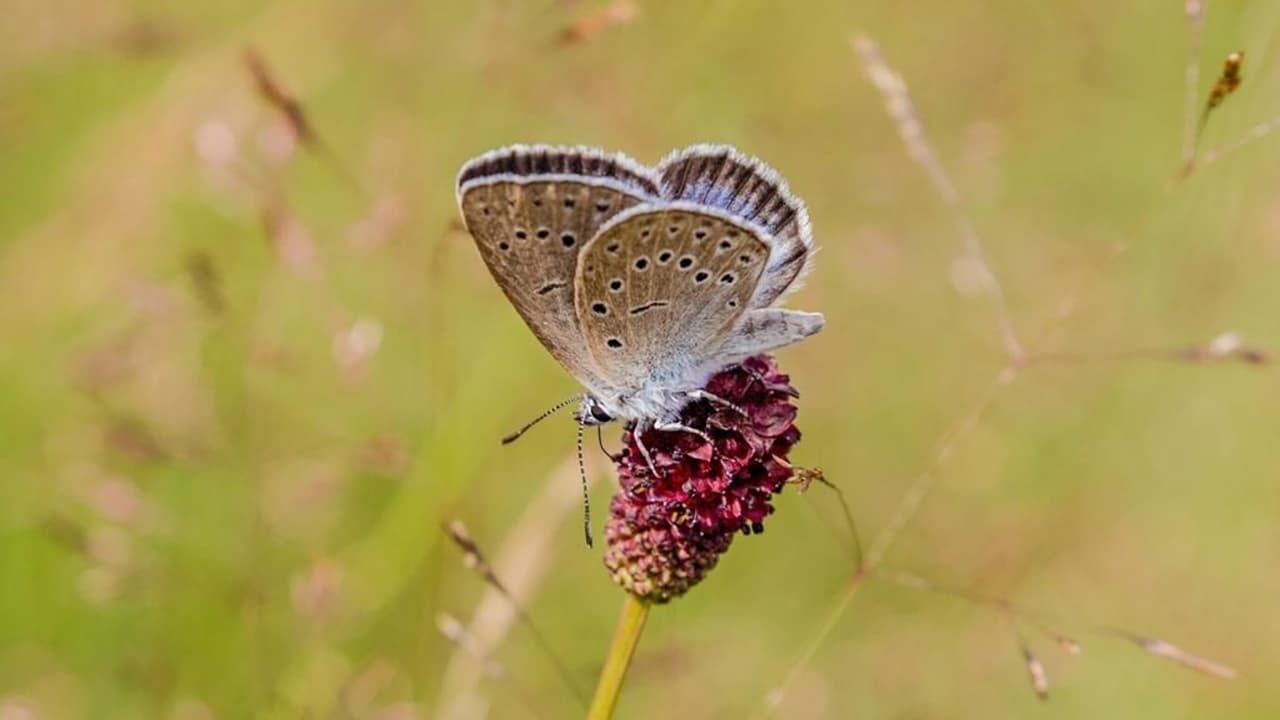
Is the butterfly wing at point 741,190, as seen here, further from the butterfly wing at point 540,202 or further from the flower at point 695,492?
the flower at point 695,492

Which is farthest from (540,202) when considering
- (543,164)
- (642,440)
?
(642,440)

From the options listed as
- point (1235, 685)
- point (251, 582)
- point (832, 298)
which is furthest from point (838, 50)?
point (251, 582)

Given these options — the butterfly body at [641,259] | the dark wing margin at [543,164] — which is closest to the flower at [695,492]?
the butterfly body at [641,259]

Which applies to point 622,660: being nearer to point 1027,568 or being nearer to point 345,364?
point 345,364

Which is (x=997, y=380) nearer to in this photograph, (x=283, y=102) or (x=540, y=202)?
(x=540, y=202)

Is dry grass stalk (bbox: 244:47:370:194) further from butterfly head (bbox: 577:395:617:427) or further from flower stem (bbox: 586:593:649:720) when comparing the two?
flower stem (bbox: 586:593:649:720)

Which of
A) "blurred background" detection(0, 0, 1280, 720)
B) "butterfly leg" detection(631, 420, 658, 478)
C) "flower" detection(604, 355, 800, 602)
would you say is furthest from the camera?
"blurred background" detection(0, 0, 1280, 720)

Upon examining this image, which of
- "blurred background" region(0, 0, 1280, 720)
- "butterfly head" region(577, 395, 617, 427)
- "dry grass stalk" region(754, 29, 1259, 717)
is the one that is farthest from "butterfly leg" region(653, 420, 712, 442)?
"blurred background" region(0, 0, 1280, 720)
